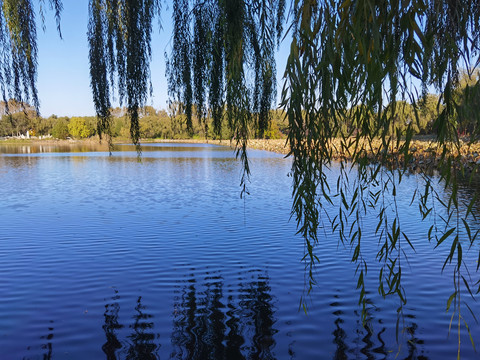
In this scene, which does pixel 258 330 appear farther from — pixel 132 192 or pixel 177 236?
pixel 132 192

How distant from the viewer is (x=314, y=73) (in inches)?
113

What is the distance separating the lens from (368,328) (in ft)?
17.7

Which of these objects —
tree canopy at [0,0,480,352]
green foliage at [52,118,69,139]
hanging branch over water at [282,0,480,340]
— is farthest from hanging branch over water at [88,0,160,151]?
green foliage at [52,118,69,139]

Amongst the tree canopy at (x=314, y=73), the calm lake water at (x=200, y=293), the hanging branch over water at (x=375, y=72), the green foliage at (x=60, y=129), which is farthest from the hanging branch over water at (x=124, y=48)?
the green foliage at (x=60, y=129)

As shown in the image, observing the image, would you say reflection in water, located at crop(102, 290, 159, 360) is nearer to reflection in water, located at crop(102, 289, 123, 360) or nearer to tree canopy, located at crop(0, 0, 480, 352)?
reflection in water, located at crop(102, 289, 123, 360)

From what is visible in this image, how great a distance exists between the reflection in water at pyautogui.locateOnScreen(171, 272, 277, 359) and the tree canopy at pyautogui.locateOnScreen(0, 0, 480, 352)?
2031 millimetres

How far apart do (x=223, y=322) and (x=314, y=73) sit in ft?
12.4

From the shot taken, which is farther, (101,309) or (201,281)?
(201,281)

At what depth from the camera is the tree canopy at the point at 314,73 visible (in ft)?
8.36

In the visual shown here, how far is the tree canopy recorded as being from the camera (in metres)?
2.55

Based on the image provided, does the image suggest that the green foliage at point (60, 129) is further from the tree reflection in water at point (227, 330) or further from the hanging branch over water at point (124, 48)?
the hanging branch over water at point (124, 48)

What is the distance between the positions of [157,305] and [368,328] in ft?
9.14

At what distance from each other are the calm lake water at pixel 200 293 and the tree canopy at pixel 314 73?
77.2 inches

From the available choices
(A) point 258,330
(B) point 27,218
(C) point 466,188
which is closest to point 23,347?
(A) point 258,330
